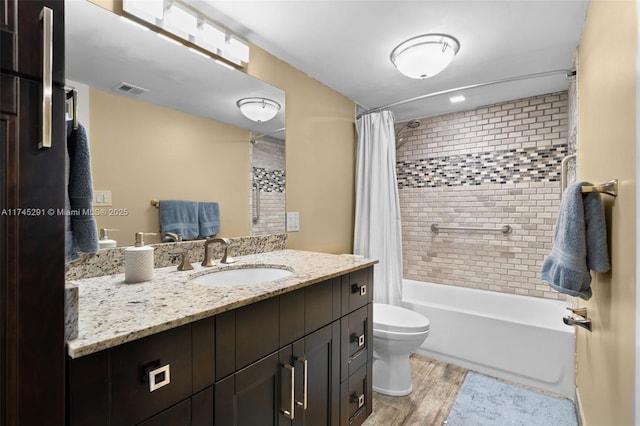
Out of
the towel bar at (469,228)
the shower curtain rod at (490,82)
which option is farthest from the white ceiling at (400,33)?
the towel bar at (469,228)

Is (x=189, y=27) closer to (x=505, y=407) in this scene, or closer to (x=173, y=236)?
(x=173, y=236)

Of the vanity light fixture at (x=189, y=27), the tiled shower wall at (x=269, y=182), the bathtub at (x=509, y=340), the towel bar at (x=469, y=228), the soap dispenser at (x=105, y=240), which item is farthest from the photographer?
the towel bar at (x=469, y=228)

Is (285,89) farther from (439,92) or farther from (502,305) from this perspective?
(502,305)

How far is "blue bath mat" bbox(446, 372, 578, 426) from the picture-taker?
1778 mm

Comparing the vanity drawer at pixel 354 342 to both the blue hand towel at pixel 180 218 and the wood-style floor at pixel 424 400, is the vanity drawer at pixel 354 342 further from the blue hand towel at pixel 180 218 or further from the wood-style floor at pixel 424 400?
the blue hand towel at pixel 180 218

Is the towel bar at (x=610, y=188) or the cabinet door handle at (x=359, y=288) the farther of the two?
the cabinet door handle at (x=359, y=288)

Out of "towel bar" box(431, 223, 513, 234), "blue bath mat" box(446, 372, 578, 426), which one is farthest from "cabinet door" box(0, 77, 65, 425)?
"towel bar" box(431, 223, 513, 234)

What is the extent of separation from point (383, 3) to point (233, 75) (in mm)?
888

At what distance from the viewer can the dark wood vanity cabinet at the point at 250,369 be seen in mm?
707

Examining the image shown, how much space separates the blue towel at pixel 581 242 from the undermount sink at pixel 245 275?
1098 millimetres

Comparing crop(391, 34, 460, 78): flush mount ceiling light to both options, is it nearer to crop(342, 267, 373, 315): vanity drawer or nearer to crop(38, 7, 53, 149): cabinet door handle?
crop(342, 267, 373, 315): vanity drawer

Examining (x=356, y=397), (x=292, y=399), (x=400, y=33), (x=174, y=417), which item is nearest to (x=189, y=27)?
(x=400, y=33)

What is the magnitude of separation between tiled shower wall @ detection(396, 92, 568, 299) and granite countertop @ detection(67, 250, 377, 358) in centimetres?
206

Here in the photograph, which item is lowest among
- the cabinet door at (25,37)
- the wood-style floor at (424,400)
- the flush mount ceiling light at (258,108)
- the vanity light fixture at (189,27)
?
the wood-style floor at (424,400)
